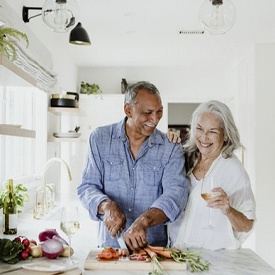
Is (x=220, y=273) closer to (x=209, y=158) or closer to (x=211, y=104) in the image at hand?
(x=209, y=158)

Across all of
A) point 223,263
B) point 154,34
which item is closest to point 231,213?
point 223,263

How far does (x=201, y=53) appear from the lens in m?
6.36

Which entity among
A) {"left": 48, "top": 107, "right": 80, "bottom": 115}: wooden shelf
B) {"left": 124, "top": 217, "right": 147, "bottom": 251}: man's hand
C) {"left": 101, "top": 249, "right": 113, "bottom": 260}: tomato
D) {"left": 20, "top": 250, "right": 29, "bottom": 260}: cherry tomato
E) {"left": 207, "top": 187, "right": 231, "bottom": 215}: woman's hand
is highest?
{"left": 48, "top": 107, "right": 80, "bottom": 115}: wooden shelf

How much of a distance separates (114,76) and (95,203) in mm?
5574

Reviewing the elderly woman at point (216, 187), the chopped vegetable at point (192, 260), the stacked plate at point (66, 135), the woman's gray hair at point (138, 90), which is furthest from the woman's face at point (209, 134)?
the stacked plate at point (66, 135)

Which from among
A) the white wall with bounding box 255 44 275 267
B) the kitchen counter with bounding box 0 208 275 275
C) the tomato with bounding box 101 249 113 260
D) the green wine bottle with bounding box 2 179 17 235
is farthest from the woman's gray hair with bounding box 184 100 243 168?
the white wall with bounding box 255 44 275 267

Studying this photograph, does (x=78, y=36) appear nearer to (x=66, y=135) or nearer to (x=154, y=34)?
(x=66, y=135)

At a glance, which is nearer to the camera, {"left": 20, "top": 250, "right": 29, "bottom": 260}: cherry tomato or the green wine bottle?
{"left": 20, "top": 250, "right": 29, "bottom": 260}: cherry tomato

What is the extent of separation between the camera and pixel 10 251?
184cm

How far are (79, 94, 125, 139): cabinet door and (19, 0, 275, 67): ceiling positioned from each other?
515 mm

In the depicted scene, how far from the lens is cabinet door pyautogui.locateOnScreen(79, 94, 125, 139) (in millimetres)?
7348

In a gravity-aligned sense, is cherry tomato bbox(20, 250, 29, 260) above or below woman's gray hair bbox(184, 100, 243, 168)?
below

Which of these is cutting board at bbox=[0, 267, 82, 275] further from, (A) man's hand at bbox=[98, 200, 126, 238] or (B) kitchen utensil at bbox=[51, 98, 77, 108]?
(B) kitchen utensil at bbox=[51, 98, 77, 108]

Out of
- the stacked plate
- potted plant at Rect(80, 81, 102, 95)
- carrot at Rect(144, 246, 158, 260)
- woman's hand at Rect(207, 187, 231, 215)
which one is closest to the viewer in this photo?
carrot at Rect(144, 246, 158, 260)
